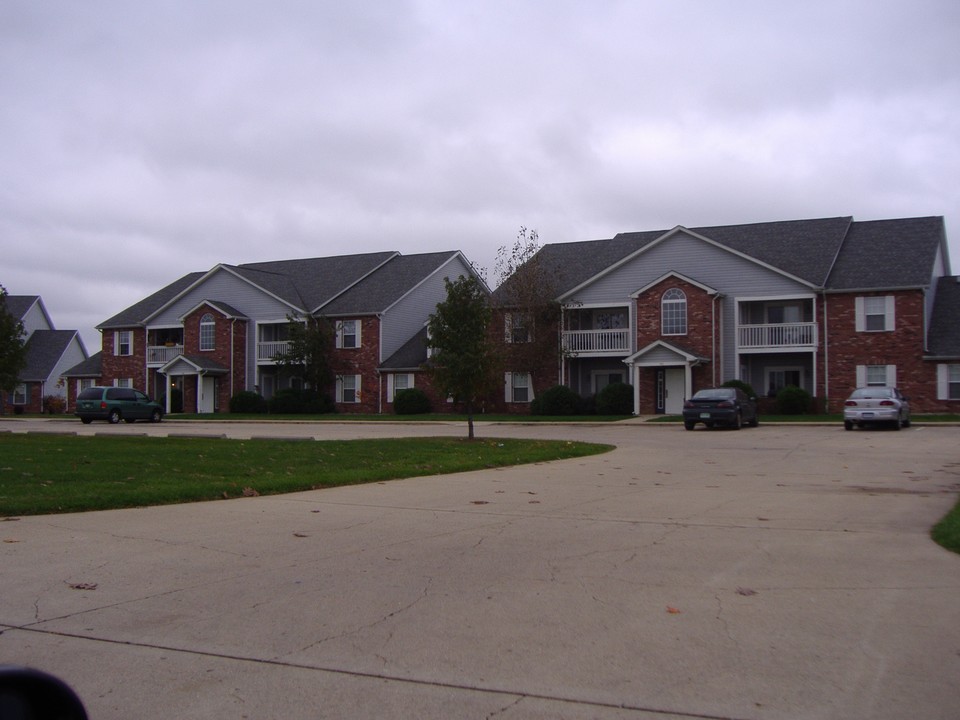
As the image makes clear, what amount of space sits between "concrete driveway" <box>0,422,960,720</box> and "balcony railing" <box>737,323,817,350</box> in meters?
31.3

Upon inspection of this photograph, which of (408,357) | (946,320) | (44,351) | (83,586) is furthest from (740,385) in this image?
(44,351)

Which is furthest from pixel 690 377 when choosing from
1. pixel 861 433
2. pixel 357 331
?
pixel 357 331

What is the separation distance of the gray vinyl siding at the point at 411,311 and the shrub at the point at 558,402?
9841 mm

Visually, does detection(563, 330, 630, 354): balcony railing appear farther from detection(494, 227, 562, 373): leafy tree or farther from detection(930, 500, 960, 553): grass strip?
detection(930, 500, 960, 553): grass strip

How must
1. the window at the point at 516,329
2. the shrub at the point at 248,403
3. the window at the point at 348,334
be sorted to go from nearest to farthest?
1. the window at the point at 516,329
2. the shrub at the point at 248,403
3. the window at the point at 348,334

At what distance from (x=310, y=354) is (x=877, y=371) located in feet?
94.0

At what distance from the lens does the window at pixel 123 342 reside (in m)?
59.8

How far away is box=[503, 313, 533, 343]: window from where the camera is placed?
4688cm

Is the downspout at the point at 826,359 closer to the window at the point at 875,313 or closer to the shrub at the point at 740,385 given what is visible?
the window at the point at 875,313

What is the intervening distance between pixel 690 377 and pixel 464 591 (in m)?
Result: 36.9

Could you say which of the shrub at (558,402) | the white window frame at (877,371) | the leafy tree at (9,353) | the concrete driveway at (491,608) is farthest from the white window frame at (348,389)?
the concrete driveway at (491,608)

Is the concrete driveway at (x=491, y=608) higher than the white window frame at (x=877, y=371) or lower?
lower

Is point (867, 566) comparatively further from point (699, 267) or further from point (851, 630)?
point (699, 267)

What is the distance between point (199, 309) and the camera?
5534cm
